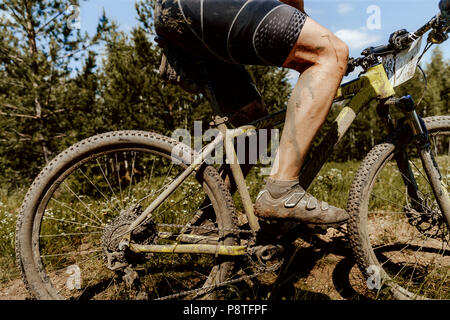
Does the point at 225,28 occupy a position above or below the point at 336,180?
above

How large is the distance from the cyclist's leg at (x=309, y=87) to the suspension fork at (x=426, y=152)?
58 centimetres

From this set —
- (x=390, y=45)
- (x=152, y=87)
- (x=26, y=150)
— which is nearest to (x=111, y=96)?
(x=152, y=87)

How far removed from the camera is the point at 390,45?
1.82 metres

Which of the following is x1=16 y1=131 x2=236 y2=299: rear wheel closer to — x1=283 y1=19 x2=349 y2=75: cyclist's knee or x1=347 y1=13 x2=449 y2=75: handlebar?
x1=283 y1=19 x2=349 y2=75: cyclist's knee

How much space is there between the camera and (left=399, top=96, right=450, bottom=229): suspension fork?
1.74 m

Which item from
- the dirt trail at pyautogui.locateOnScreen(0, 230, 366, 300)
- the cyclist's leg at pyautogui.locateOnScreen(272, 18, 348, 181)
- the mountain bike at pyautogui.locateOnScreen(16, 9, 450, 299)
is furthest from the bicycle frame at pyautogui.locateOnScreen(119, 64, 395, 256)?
the dirt trail at pyautogui.locateOnScreen(0, 230, 366, 300)

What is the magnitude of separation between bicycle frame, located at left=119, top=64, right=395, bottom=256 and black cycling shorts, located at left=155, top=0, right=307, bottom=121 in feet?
1.01

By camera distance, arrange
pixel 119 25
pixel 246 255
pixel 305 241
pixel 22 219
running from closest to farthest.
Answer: pixel 22 219
pixel 246 255
pixel 305 241
pixel 119 25

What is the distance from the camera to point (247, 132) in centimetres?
175

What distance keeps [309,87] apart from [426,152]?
97 centimetres

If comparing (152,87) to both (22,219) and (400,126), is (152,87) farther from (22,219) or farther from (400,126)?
(400,126)

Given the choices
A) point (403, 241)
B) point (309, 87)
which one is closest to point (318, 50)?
point (309, 87)

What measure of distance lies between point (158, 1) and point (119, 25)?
6217mm

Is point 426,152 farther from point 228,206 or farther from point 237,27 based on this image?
point 237,27
